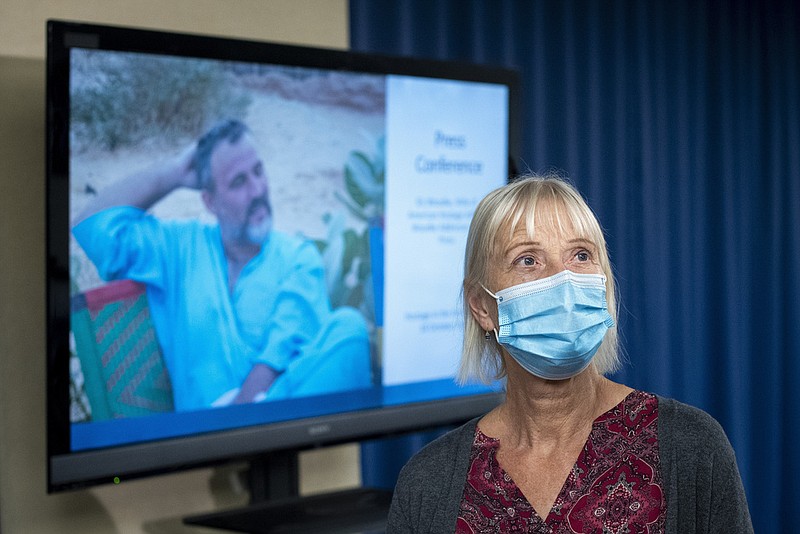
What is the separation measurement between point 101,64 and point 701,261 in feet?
9.67

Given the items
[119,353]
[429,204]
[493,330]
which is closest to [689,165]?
[429,204]

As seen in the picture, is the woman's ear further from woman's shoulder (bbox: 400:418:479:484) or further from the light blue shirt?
the light blue shirt

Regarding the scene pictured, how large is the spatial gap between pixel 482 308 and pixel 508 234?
17cm

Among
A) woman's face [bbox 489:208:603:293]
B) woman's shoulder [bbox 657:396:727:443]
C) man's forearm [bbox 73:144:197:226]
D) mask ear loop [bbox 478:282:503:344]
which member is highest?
man's forearm [bbox 73:144:197:226]

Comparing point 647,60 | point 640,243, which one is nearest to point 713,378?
point 640,243

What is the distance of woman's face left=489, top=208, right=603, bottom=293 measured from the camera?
5.82ft

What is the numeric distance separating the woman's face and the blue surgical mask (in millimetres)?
18

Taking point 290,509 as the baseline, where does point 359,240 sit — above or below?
above

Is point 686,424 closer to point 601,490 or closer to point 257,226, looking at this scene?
point 601,490

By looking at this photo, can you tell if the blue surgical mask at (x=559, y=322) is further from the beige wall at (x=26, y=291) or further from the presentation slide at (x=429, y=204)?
the beige wall at (x=26, y=291)

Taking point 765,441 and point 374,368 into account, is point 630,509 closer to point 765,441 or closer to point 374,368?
point 374,368

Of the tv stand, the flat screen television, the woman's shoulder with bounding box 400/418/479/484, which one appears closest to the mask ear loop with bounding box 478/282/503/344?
the woman's shoulder with bounding box 400/418/479/484

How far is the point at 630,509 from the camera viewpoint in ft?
5.44

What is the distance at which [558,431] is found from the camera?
5.86ft
